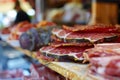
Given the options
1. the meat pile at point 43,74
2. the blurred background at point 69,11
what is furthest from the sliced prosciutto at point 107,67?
the blurred background at point 69,11

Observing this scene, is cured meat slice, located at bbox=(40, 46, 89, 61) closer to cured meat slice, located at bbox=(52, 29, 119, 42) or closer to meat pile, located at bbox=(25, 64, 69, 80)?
cured meat slice, located at bbox=(52, 29, 119, 42)

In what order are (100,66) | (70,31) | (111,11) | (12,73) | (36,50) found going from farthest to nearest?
(111,11) < (12,73) < (36,50) < (70,31) < (100,66)

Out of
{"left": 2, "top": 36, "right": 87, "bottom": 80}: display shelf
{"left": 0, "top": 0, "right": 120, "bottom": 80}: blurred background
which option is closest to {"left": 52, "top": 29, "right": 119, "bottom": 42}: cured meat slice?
{"left": 2, "top": 36, "right": 87, "bottom": 80}: display shelf

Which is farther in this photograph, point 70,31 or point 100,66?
point 70,31

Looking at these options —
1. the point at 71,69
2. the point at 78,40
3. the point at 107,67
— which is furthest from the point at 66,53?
the point at 107,67

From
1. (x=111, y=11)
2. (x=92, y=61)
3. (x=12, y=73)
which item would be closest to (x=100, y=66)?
(x=92, y=61)

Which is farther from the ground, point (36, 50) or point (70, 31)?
point (70, 31)

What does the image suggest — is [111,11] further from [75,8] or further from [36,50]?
[36,50]
